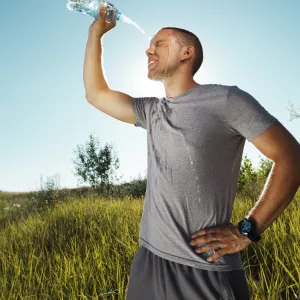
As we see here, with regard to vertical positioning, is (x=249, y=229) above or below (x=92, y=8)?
below

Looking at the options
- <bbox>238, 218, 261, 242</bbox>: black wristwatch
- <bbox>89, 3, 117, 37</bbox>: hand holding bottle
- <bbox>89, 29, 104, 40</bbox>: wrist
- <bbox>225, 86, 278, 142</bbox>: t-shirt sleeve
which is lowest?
<bbox>238, 218, 261, 242</bbox>: black wristwatch

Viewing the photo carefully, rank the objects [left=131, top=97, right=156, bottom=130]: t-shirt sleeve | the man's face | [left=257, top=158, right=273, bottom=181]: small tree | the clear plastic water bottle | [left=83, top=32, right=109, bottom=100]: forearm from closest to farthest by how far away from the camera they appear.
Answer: the man's face → [left=131, top=97, right=156, bottom=130]: t-shirt sleeve → [left=83, top=32, right=109, bottom=100]: forearm → the clear plastic water bottle → [left=257, top=158, right=273, bottom=181]: small tree

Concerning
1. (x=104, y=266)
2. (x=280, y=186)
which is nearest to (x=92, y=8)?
(x=280, y=186)

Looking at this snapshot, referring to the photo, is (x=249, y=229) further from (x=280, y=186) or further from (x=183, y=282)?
(x=183, y=282)

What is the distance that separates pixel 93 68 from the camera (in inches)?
111

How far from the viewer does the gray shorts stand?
6.61ft

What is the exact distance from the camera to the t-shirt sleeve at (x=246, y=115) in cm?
201

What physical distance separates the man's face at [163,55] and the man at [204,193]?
190mm

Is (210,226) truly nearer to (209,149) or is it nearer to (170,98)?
(209,149)

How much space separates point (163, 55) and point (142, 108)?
353 millimetres

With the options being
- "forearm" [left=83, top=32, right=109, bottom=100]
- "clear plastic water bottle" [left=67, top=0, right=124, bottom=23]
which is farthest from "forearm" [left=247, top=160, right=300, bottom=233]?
"clear plastic water bottle" [left=67, top=0, right=124, bottom=23]

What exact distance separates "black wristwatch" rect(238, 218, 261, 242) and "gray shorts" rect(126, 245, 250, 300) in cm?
21

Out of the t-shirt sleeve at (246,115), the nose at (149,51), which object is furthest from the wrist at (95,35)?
the t-shirt sleeve at (246,115)

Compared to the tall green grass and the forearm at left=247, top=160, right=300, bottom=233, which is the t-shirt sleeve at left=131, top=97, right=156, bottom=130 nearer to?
the forearm at left=247, top=160, right=300, bottom=233
